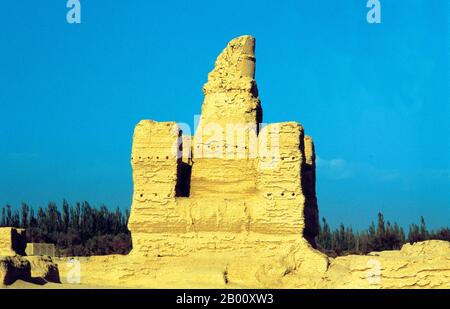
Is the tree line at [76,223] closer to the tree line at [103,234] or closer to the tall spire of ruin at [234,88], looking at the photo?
the tree line at [103,234]

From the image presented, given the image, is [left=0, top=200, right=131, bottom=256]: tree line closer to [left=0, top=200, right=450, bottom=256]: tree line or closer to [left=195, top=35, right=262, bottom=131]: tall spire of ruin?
[left=0, top=200, right=450, bottom=256]: tree line

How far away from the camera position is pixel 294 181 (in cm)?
2653

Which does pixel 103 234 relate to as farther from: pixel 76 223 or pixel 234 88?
pixel 234 88

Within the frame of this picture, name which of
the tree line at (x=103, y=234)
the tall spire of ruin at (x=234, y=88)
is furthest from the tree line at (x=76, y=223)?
the tall spire of ruin at (x=234, y=88)

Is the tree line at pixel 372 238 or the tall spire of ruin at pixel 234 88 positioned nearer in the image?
the tall spire of ruin at pixel 234 88

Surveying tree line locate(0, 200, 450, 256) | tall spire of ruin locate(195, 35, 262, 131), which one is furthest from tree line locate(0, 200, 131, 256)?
tall spire of ruin locate(195, 35, 262, 131)

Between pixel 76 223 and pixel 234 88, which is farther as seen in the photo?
pixel 76 223

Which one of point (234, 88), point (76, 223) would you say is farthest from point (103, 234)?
point (234, 88)

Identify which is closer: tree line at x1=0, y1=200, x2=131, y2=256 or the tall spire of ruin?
the tall spire of ruin

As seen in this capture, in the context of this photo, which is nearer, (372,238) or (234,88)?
(234,88)

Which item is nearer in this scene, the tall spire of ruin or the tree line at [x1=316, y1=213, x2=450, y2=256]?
the tall spire of ruin
